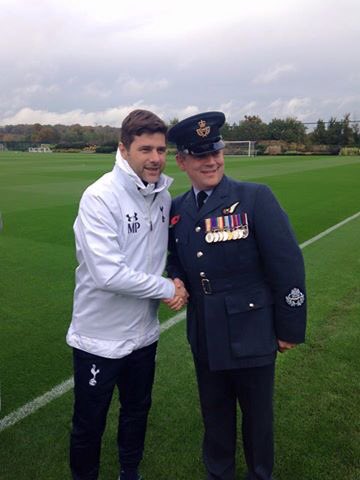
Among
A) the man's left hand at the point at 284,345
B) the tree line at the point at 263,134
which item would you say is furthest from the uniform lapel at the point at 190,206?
the tree line at the point at 263,134

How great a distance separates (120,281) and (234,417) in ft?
3.75

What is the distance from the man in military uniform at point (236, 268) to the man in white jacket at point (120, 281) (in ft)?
0.48

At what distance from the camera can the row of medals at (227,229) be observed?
88.7 inches

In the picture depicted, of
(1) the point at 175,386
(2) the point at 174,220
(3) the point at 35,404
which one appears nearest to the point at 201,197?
(2) the point at 174,220

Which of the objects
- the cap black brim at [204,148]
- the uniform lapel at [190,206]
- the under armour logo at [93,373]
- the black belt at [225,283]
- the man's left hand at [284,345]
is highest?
the cap black brim at [204,148]

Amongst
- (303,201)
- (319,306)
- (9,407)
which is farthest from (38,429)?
(303,201)

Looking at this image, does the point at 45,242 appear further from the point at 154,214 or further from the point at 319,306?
the point at 154,214

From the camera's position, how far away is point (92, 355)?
2414 mm

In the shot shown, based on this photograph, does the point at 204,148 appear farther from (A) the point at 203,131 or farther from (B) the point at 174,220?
(B) the point at 174,220

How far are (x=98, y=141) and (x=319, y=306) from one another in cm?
8251

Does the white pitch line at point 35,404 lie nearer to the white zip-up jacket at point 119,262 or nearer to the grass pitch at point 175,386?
the grass pitch at point 175,386

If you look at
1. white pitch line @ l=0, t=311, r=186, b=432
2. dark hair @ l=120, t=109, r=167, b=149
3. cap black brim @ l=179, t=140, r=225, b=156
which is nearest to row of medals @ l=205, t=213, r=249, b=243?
cap black brim @ l=179, t=140, r=225, b=156

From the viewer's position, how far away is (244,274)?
230 cm

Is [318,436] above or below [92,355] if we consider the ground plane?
below
